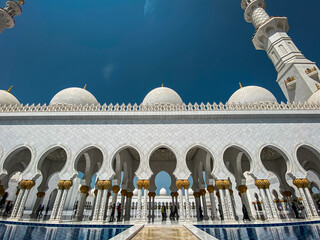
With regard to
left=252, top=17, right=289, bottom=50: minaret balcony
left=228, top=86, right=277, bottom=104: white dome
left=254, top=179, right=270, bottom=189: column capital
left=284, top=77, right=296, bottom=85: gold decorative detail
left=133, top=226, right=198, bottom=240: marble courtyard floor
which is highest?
left=252, top=17, right=289, bottom=50: minaret balcony

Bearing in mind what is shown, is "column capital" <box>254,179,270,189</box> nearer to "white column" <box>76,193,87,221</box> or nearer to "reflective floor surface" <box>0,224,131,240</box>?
"reflective floor surface" <box>0,224,131,240</box>

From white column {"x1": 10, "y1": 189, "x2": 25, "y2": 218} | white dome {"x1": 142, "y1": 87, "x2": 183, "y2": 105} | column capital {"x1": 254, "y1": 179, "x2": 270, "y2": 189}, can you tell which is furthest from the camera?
white dome {"x1": 142, "y1": 87, "x2": 183, "y2": 105}

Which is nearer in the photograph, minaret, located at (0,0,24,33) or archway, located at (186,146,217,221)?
archway, located at (186,146,217,221)

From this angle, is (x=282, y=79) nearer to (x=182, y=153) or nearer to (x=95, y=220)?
(x=182, y=153)

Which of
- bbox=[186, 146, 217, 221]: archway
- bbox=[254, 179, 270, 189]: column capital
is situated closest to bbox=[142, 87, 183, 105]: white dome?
bbox=[186, 146, 217, 221]: archway

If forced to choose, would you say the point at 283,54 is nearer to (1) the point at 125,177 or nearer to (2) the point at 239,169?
(2) the point at 239,169

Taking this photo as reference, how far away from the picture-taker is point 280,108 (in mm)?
7855

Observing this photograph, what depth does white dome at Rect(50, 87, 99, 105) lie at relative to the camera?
1048 centimetres

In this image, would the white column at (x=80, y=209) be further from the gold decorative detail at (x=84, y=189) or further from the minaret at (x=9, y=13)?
the minaret at (x=9, y=13)

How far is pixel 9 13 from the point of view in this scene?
41.7 feet

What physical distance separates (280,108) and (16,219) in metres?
10.8

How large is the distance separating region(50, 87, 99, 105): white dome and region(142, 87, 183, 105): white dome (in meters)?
3.48

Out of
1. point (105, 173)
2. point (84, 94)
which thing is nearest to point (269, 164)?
point (105, 173)

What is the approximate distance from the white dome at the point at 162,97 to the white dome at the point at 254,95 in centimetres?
358
